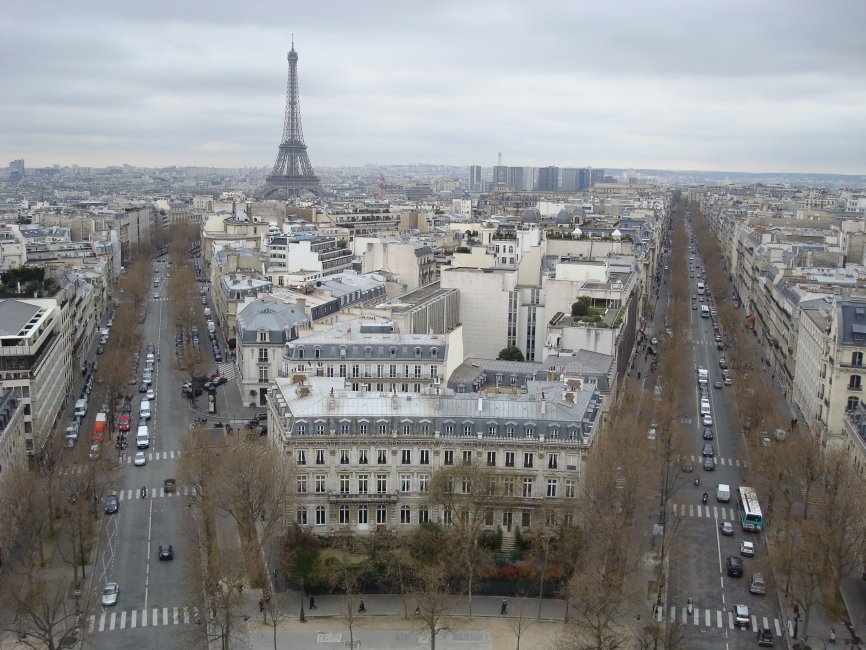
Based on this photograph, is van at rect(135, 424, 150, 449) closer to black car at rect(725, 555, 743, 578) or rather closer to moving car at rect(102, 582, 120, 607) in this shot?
moving car at rect(102, 582, 120, 607)

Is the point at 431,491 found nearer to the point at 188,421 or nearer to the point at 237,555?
the point at 237,555

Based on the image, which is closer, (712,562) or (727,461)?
(712,562)

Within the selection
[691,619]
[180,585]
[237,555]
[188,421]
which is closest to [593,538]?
[691,619]

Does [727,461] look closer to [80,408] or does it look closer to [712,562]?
[712,562]

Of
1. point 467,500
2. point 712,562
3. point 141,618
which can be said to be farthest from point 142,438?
point 712,562

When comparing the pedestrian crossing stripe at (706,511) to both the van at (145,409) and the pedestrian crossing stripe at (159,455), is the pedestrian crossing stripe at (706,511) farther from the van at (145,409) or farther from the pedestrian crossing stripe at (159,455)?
the van at (145,409)
